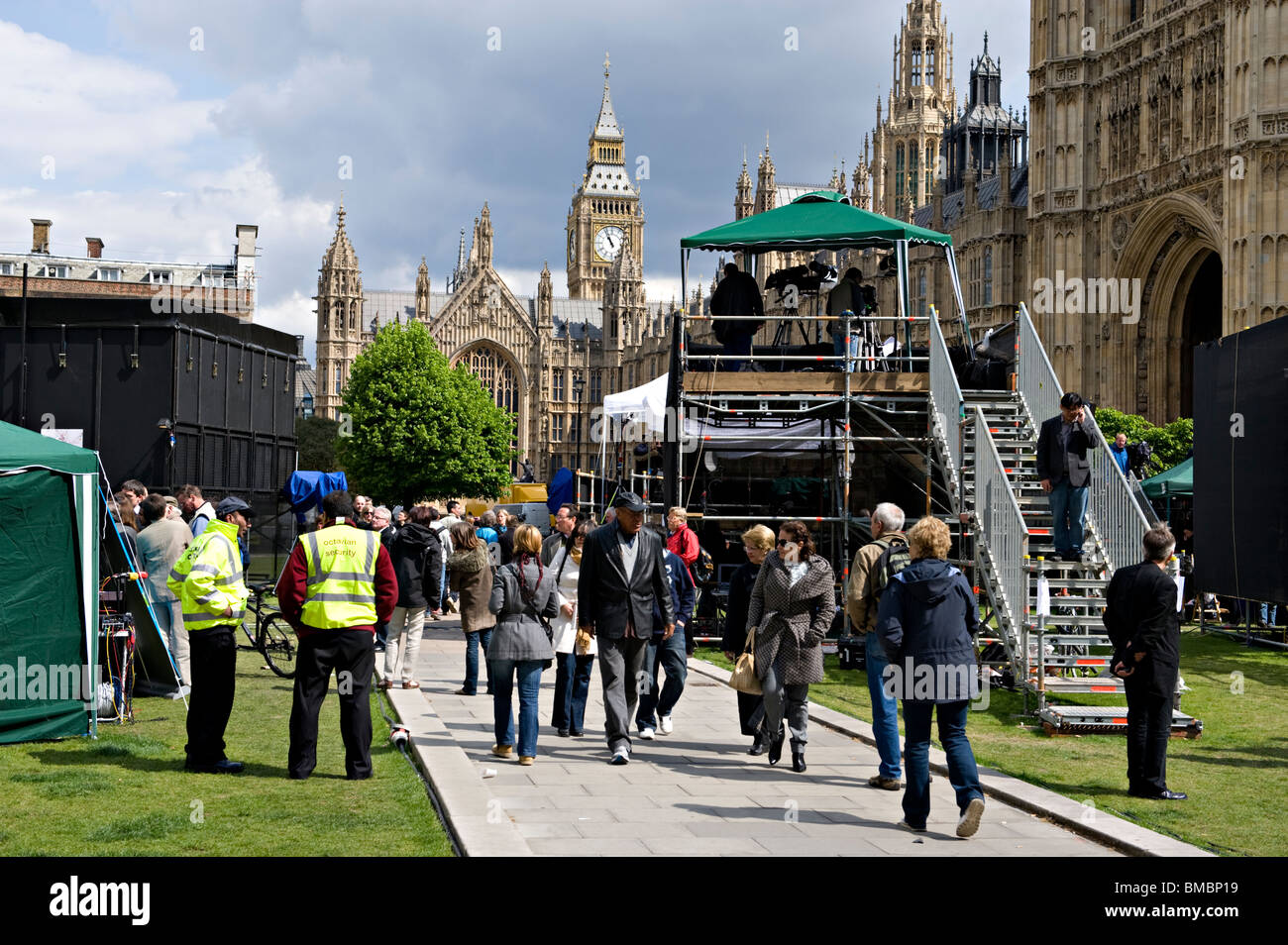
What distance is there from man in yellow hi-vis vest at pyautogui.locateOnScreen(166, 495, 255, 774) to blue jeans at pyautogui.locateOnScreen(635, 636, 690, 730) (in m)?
3.14

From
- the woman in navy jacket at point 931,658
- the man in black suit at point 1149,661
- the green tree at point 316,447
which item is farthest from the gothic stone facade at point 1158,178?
the green tree at point 316,447

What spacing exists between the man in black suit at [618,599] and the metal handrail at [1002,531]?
14.5 feet

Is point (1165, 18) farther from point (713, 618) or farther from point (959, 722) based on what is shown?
point (959, 722)

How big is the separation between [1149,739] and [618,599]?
3752 millimetres

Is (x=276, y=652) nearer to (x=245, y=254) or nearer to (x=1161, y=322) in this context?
(x=1161, y=322)

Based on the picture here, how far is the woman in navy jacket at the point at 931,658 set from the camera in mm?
7363

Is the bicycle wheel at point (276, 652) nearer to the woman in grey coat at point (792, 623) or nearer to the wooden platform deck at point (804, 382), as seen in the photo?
the wooden platform deck at point (804, 382)

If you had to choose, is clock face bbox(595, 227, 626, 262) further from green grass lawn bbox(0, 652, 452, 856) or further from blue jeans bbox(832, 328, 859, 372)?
green grass lawn bbox(0, 652, 452, 856)

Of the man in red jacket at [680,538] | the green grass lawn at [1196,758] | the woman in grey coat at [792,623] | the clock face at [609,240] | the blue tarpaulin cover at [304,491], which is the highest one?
the clock face at [609,240]

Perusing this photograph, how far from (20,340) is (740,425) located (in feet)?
36.5

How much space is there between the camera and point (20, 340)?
2014cm

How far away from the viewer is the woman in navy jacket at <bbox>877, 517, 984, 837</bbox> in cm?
736

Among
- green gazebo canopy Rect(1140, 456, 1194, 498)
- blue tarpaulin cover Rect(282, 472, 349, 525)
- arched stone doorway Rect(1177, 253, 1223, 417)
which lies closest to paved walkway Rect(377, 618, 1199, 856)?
blue tarpaulin cover Rect(282, 472, 349, 525)
